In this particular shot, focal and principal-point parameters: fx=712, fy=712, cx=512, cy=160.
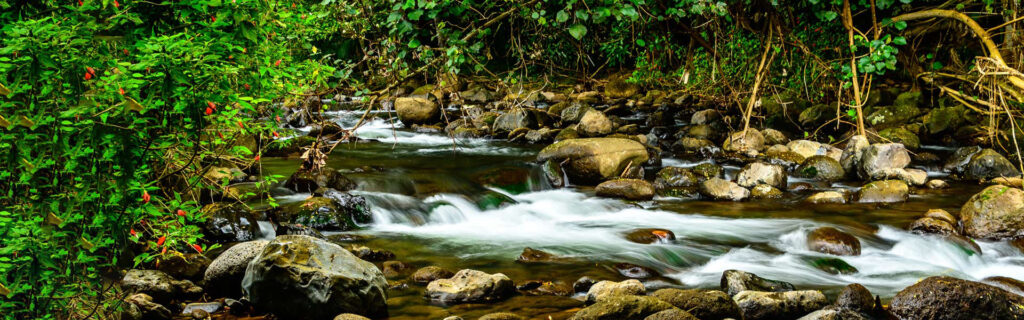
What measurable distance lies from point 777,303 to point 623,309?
1.08 m

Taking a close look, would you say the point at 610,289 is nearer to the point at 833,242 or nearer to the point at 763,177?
the point at 833,242

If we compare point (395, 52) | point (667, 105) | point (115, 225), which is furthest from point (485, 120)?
point (115, 225)

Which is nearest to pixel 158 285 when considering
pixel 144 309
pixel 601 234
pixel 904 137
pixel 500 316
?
pixel 144 309

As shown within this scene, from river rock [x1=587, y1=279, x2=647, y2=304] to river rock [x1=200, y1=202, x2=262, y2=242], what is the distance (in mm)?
3058

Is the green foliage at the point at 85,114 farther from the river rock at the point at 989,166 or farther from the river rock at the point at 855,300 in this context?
the river rock at the point at 989,166

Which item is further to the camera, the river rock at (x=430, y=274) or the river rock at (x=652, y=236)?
the river rock at (x=652, y=236)

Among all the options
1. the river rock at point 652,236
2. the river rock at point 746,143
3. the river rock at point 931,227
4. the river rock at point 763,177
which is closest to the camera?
the river rock at point 931,227

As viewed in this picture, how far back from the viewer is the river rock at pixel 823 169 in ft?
29.0

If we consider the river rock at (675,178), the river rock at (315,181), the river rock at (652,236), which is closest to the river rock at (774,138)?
the river rock at (675,178)

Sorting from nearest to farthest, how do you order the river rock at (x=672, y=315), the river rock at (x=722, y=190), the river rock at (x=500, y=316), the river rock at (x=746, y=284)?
1. the river rock at (x=672, y=315)
2. the river rock at (x=500, y=316)
3. the river rock at (x=746, y=284)
4. the river rock at (x=722, y=190)

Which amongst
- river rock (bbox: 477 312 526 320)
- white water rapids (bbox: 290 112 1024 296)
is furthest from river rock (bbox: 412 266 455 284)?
river rock (bbox: 477 312 526 320)

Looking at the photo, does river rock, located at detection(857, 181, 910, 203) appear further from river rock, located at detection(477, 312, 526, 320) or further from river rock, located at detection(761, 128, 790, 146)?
river rock, located at detection(477, 312, 526, 320)

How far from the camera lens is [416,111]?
13.5 meters

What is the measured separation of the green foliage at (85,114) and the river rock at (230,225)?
299 centimetres
